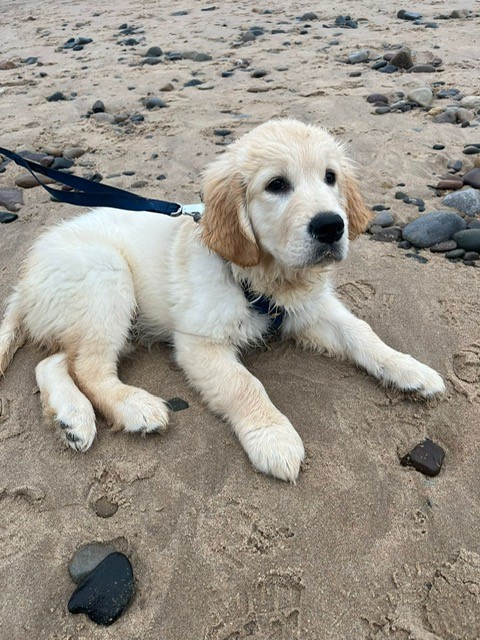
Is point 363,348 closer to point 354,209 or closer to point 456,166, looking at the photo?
point 354,209

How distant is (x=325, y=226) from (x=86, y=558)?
154 cm

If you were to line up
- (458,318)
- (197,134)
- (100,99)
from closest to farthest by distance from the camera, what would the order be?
1. (458,318)
2. (197,134)
3. (100,99)

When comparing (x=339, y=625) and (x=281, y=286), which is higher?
(x=281, y=286)

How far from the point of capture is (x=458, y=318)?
115 inches

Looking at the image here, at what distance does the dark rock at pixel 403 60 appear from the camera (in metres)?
6.71

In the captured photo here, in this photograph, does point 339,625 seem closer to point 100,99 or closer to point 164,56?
point 100,99

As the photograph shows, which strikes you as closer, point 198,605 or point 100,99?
point 198,605

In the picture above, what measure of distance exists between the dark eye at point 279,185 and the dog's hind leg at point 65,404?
1295 millimetres

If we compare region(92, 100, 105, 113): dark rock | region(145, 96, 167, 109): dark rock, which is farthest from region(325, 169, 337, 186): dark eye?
region(92, 100, 105, 113): dark rock

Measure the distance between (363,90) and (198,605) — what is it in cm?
601

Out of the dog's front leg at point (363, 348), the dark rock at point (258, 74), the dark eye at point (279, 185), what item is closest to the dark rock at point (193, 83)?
the dark rock at point (258, 74)

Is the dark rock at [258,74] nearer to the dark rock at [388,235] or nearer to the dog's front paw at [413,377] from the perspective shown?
the dark rock at [388,235]

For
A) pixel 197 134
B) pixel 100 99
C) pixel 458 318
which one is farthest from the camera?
pixel 100 99

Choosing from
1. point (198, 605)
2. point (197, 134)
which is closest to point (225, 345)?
point (198, 605)
